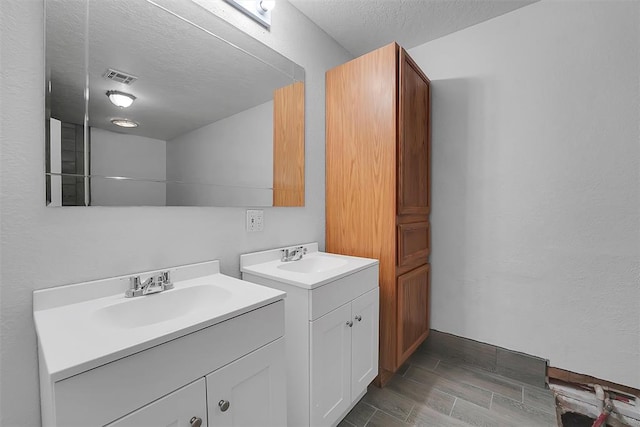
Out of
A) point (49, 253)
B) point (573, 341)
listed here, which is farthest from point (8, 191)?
point (573, 341)

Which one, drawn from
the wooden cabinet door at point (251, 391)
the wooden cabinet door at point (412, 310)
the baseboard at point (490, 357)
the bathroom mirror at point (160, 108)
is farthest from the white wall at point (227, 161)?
the baseboard at point (490, 357)

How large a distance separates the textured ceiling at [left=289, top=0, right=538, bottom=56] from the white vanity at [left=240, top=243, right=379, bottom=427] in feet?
5.28

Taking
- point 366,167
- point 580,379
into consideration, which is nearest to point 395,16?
point 366,167

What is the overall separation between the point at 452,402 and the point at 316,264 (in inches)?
44.5

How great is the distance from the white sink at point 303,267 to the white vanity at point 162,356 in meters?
0.19

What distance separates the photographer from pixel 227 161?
1410mm

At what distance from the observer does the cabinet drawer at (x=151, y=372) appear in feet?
1.84

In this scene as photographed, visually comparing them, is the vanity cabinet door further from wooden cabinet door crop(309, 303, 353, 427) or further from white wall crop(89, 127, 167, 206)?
white wall crop(89, 127, 167, 206)

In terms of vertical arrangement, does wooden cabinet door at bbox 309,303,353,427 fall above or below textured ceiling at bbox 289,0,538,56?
below

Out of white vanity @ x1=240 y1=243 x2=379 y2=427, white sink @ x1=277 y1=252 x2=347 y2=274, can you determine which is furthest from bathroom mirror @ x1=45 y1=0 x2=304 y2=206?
white vanity @ x1=240 y1=243 x2=379 y2=427

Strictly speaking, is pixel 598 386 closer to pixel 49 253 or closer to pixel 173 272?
pixel 173 272

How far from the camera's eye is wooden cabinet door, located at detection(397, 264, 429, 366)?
171 centimetres

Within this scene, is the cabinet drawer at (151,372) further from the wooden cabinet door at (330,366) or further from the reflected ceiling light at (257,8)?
the reflected ceiling light at (257,8)

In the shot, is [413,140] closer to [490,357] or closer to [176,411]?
[490,357]
